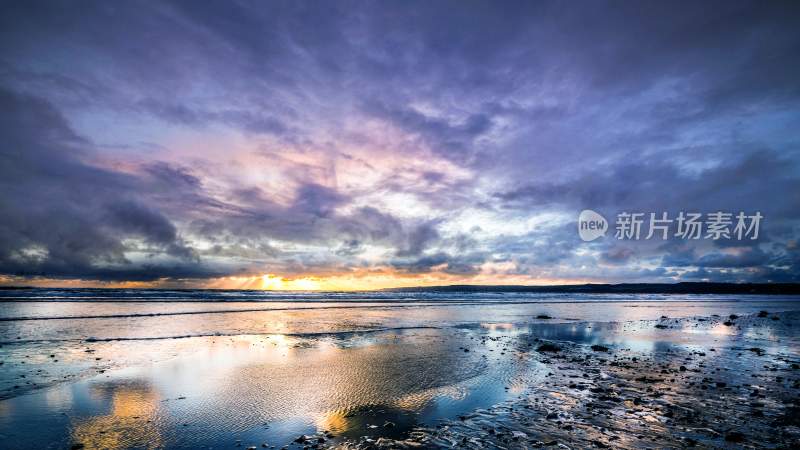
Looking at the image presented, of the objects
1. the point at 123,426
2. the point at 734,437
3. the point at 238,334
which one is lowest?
the point at 238,334

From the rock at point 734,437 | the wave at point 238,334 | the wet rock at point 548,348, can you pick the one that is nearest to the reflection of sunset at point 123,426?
the rock at point 734,437

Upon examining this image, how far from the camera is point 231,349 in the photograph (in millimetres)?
19188

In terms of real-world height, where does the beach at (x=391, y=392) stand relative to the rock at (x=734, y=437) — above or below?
below

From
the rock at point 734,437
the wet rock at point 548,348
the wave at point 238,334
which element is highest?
the rock at point 734,437

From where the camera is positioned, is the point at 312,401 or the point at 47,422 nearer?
the point at 47,422

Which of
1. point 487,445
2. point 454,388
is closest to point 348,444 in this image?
point 487,445

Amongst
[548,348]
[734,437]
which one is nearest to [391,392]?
[734,437]

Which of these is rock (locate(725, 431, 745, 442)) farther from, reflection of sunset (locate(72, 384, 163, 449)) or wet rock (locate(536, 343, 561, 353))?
reflection of sunset (locate(72, 384, 163, 449))

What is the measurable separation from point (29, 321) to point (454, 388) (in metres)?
34.5

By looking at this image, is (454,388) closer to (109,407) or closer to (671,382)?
(671,382)

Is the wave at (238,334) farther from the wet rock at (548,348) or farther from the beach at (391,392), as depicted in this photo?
the wet rock at (548,348)

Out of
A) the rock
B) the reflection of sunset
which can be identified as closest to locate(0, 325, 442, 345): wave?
the reflection of sunset

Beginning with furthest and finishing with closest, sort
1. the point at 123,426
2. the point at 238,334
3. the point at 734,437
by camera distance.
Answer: the point at 238,334, the point at 123,426, the point at 734,437

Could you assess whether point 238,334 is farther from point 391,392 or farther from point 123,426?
point 391,392
